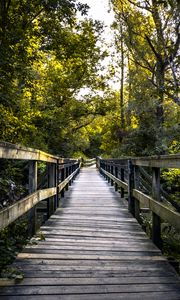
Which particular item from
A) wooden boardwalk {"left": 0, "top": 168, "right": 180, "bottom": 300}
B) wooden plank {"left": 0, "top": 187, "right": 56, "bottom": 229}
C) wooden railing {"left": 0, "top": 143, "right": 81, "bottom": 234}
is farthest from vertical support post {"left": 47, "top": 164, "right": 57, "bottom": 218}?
wooden plank {"left": 0, "top": 187, "right": 56, "bottom": 229}

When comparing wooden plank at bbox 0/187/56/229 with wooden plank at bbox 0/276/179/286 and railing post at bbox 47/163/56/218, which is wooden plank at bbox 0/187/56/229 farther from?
railing post at bbox 47/163/56/218

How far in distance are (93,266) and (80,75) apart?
69.7ft

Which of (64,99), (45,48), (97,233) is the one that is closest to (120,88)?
(64,99)

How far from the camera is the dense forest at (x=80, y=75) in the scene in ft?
33.9

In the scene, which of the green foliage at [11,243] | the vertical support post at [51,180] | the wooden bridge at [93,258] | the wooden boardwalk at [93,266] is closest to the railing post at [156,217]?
the wooden bridge at [93,258]

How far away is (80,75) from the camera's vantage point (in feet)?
76.5

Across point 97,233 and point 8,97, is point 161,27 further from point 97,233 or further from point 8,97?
point 97,233

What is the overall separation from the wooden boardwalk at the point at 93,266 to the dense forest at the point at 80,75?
3.02m

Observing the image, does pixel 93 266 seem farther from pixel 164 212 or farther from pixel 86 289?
pixel 164 212

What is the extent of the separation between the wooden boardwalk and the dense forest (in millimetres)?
3024

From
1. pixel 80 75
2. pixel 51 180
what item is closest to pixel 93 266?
pixel 51 180

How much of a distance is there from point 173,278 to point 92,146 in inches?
2092

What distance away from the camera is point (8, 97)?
8.63 m

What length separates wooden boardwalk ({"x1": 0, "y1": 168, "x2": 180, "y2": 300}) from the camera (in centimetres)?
250
